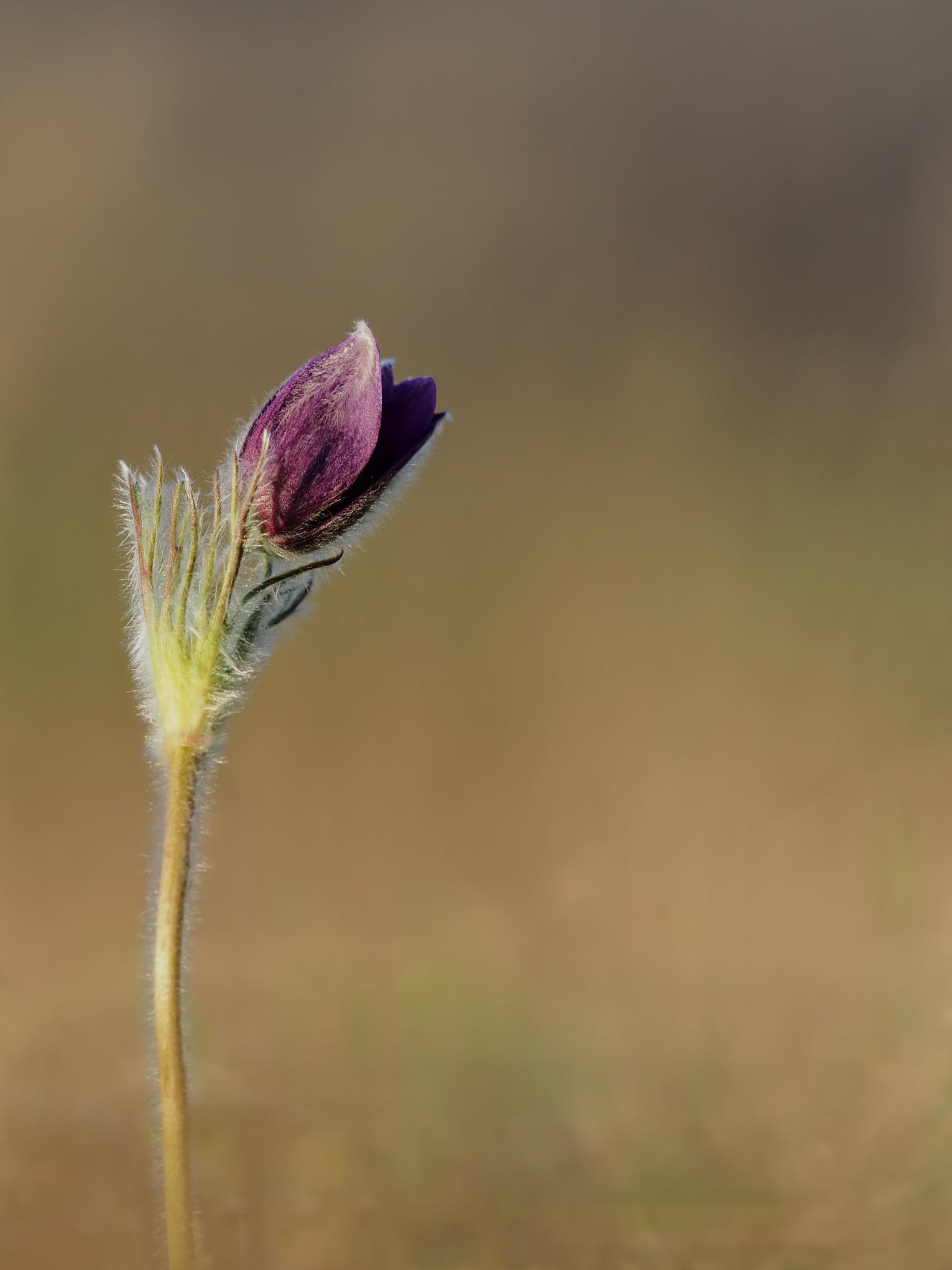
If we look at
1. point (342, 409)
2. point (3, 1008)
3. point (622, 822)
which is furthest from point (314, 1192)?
point (622, 822)

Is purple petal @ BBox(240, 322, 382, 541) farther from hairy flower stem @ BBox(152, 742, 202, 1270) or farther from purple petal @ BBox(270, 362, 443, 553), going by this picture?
hairy flower stem @ BBox(152, 742, 202, 1270)

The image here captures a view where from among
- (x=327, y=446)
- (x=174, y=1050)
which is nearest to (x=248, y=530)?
(x=327, y=446)

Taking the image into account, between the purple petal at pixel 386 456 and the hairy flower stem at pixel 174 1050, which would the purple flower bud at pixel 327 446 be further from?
the hairy flower stem at pixel 174 1050

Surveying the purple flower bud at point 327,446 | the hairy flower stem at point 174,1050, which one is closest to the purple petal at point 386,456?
the purple flower bud at point 327,446

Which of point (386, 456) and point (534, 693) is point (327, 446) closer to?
point (386, 456)

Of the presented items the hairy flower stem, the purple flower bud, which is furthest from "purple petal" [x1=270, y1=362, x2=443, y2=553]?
the hairy flower stem
